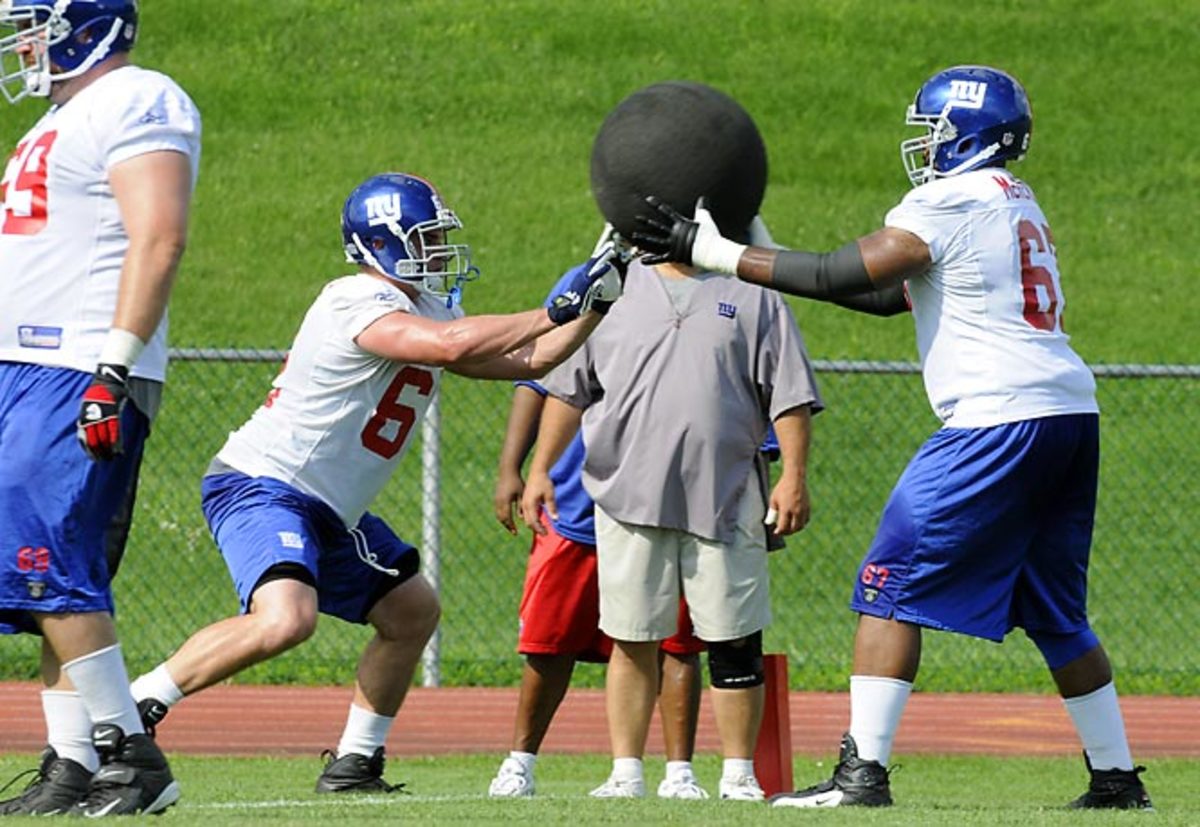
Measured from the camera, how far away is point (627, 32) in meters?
27.1

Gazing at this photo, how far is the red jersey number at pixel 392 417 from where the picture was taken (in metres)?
7.07

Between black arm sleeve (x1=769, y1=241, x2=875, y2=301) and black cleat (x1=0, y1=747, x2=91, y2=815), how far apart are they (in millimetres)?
2220

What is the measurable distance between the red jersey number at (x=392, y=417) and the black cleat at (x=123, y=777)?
1.53 m

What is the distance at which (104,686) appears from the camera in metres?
5.72

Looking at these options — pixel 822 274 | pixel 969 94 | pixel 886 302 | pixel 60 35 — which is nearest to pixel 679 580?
pixel 886 302

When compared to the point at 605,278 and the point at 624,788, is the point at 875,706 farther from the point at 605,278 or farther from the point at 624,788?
the point at 605,278

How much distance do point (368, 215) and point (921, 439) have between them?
961 centimetres

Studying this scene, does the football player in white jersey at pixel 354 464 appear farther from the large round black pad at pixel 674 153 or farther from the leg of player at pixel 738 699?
the leg of player at pixel 738 699

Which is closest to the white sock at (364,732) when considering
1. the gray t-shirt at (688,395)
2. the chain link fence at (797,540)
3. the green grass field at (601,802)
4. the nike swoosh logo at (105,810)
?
the green grass field at (601,802)

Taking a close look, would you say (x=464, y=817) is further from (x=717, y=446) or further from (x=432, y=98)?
(x=432, y=98)

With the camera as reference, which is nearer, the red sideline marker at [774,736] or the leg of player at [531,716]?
the red sideline marker at [774,736]

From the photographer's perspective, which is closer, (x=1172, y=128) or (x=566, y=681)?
(x=566, y=681)

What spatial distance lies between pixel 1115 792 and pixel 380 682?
224cm

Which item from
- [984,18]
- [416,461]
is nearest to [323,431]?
[416,461]
